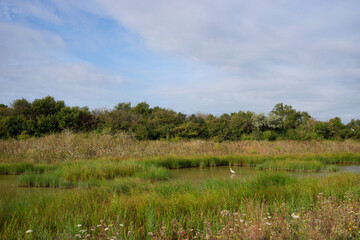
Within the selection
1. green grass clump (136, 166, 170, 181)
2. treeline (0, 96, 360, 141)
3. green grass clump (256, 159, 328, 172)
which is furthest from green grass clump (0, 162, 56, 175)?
green grass clump (256, 159, 328, 172)

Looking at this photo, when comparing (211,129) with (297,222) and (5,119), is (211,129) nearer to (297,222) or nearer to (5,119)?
(5,119)

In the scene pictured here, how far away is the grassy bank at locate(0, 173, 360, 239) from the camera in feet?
11.6

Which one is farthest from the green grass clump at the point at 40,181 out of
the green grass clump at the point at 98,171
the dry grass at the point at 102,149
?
the dry grass at the point at 102,149

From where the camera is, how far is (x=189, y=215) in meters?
4.79

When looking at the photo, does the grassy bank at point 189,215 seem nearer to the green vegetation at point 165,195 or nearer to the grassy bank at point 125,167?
the green vegetation at point 165,195

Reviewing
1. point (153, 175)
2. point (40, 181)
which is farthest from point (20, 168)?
point (153, 175)

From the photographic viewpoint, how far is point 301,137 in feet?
101

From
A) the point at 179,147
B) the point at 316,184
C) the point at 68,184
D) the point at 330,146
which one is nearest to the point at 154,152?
the point at 179,147

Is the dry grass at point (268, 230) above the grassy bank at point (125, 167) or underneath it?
above

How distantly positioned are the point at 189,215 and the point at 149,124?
73.7 ft

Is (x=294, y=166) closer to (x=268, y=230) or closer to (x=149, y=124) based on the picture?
(x=268, y=230)

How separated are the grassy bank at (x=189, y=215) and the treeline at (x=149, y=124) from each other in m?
17.0

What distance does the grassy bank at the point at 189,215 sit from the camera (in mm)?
3547

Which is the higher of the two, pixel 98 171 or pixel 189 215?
pixel 189 215
